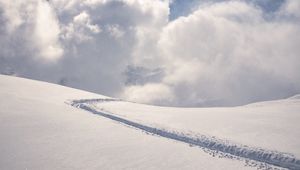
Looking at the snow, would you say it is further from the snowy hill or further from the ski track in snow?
the ski track in snow

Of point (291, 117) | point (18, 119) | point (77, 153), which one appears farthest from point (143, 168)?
point (291, 117)

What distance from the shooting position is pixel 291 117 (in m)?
40.5

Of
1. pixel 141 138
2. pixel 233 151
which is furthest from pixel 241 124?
pixel 141 138

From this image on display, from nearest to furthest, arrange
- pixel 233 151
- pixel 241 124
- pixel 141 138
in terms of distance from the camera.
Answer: pixel 233 151 < pixel 141 138 < pixel 241 124

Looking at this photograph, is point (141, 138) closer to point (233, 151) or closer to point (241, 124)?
point (233, 151)

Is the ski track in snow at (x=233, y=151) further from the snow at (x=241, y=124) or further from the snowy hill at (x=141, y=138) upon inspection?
the snow at (x=241, y=124)

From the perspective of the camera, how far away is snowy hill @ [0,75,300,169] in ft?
85.4

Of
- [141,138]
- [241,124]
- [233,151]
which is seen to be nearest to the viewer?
[233,151]

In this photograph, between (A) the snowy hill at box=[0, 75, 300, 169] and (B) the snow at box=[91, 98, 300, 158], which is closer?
(A) the snowy hill at box=[0, 75, 300, 169]

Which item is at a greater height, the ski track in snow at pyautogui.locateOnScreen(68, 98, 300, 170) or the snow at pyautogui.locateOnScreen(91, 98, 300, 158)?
the snow at pyautogui.locateOnScreen(91, 98, 300, 158)

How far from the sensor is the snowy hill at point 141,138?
85.4 ft

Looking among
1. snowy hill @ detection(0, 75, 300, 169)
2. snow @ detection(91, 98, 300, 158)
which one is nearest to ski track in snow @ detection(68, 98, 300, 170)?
snowy hill @ detection(0, 75, 300, 169)

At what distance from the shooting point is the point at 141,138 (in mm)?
33094

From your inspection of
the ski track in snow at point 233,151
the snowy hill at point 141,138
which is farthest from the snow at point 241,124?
the ski track in snow at point 233,151
